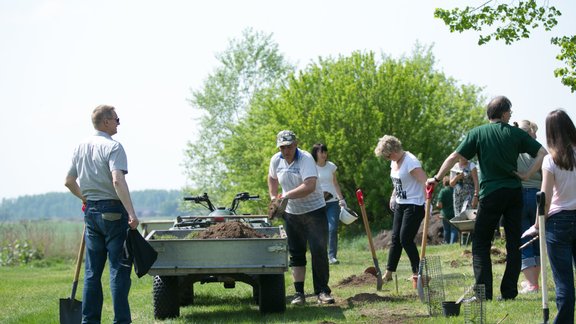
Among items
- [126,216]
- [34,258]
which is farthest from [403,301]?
[34,258]

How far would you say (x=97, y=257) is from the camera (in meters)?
8.64

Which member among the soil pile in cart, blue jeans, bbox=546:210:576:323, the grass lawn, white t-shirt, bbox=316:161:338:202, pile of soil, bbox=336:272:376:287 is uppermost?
white t-shirt, bbox=316:161:338:202

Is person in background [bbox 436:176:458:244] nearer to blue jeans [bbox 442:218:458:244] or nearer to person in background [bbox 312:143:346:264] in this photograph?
blue jeans [bbox 442:218:458:244]

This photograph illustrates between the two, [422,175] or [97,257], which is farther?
[422,175]

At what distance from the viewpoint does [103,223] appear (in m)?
8.59

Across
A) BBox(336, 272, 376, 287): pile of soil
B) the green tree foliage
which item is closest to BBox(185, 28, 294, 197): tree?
the green tree foliage

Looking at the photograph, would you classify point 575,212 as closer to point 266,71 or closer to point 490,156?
point 490,156

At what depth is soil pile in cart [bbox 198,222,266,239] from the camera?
10.1 m

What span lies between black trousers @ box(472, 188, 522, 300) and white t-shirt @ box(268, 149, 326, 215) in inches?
73.5

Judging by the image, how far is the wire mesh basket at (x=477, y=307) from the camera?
26.3 feet

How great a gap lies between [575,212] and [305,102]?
2758 centimetres

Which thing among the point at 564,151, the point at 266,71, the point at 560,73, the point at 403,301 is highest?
the point at 266,71

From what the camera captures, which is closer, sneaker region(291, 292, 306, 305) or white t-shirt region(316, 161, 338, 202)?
sneaker region(291, 292, 306, 305)

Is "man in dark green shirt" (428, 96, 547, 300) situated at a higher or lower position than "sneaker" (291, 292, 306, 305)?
higher
